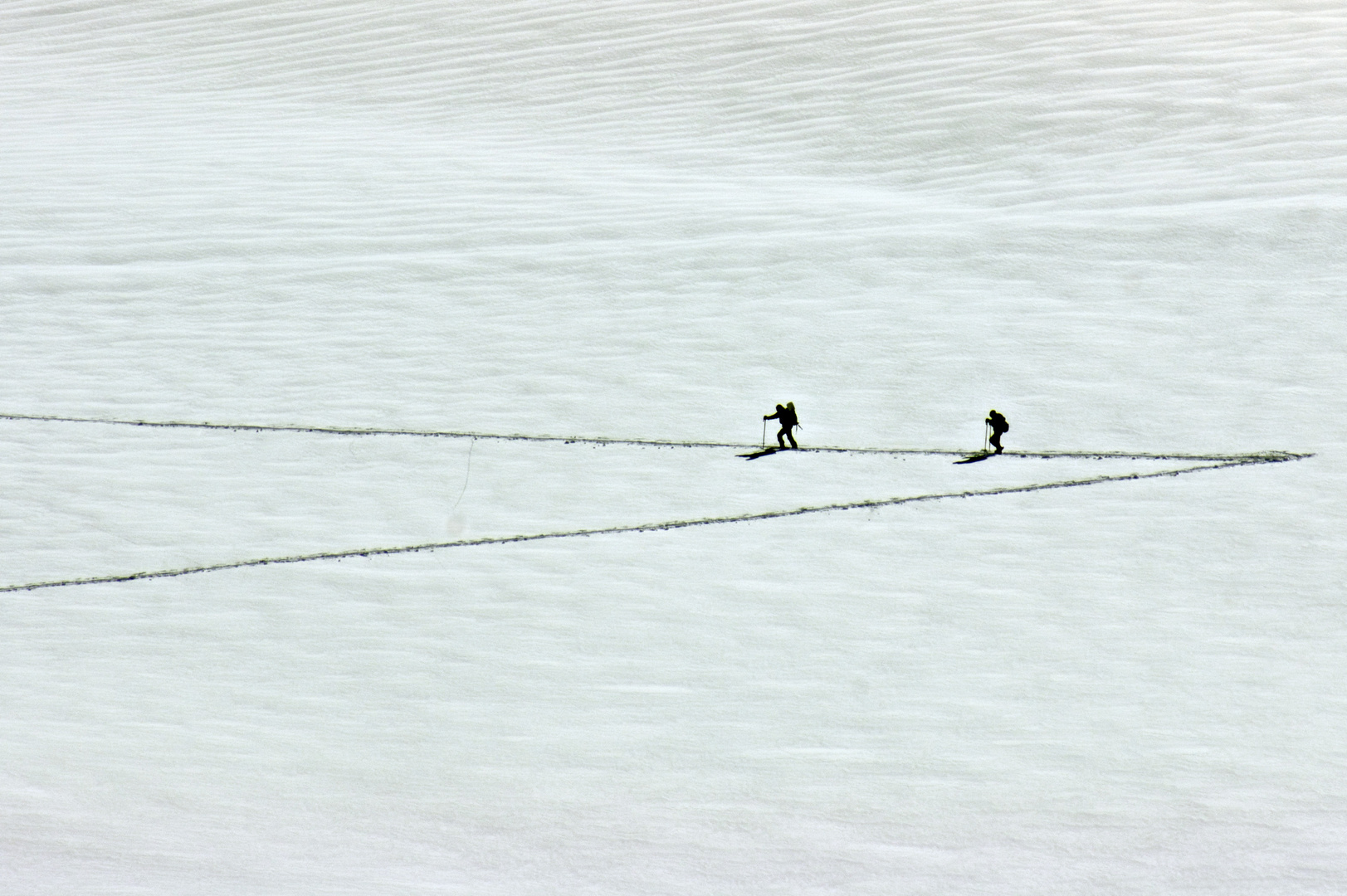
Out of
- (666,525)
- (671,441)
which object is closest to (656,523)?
(666,525)

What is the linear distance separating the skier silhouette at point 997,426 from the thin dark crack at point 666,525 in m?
0.42

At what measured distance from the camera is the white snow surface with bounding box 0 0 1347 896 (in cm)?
623

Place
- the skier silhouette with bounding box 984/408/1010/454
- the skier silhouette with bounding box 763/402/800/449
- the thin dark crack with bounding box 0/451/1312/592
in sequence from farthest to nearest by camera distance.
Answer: the skier silhouette with bounding box 763/402/800/449, the skier silhouette with bounding box 984/408/1010/454, the thin dark crack with bounding box 0/451/1312/592

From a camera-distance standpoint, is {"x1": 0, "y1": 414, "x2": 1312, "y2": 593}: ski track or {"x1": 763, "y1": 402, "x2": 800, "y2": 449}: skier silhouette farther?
{"x1": 763, "y1": 402, "x2": 800, "y2": 449}: skier silhouette

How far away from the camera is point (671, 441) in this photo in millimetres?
9906

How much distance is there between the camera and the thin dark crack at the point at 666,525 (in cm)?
848

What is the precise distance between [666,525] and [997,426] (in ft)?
6.95

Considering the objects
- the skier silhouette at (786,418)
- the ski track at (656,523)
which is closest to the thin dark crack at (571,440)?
the ski track at (656,523)

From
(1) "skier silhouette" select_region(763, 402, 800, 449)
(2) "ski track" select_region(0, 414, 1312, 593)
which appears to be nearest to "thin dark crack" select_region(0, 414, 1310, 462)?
(2) "ski track" select_region(0, 414, 1312, 593)

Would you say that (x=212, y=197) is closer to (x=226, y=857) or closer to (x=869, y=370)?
(x=869, y=370)

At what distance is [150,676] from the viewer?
7426 mm

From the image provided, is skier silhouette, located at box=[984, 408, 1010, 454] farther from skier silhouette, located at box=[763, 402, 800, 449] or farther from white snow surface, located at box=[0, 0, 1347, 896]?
skier silhouette, located at box=[763, 402, 800, 449]

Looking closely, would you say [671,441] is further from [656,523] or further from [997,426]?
[997,426]

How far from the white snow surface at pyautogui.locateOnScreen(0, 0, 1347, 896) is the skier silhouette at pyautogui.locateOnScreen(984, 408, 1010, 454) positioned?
0.73ft
